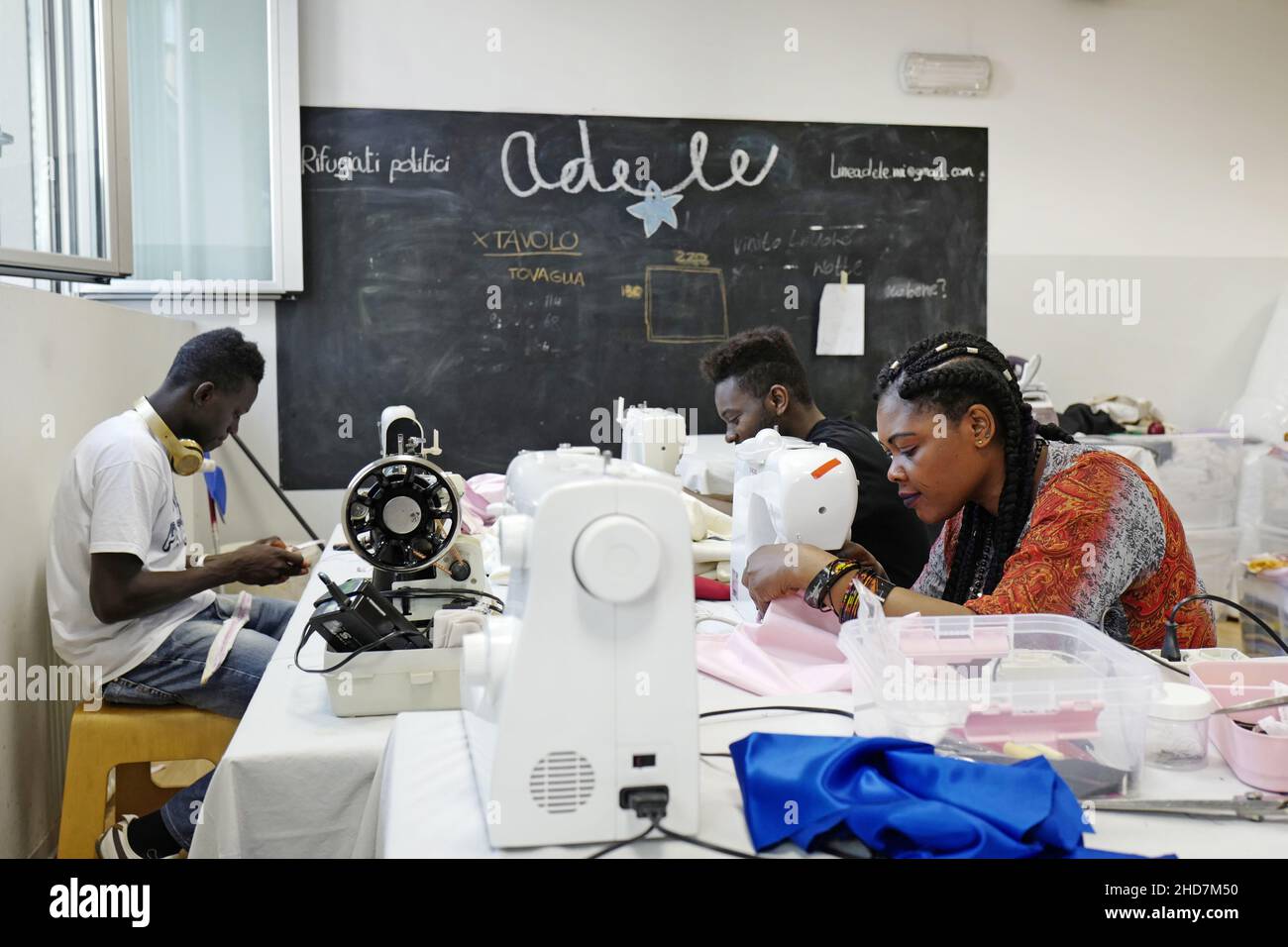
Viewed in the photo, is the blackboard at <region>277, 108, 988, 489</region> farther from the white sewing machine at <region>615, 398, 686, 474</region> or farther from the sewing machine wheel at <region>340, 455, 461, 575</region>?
the sewing machine wheel at <region>340, 455, 461, 575</region>

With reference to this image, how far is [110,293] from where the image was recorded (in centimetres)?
399

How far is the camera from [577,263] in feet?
14.8

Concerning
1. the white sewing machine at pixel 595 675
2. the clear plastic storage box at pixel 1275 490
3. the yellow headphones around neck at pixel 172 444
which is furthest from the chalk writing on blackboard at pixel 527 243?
the white sewing machine at pixel 595 675

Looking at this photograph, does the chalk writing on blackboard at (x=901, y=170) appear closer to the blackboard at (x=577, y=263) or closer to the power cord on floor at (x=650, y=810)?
the blackboard at (x=577, y=263)

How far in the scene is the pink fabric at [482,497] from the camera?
3.02 meters

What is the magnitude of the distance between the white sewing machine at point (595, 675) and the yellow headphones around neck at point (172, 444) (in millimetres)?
1740

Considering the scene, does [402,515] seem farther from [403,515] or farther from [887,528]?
[887,528]

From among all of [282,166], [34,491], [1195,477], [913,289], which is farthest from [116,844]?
[1195,477]

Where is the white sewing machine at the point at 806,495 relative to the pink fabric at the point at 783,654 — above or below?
above

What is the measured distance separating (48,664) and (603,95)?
3091 millimetres

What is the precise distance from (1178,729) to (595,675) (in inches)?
26.8

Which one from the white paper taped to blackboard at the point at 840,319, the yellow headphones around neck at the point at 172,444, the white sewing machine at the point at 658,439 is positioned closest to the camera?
the yellow headphones around neck at the point at 172,444

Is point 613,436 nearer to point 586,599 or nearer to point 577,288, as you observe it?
point 577,288

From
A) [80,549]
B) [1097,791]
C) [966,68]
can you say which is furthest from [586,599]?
[966,68]
